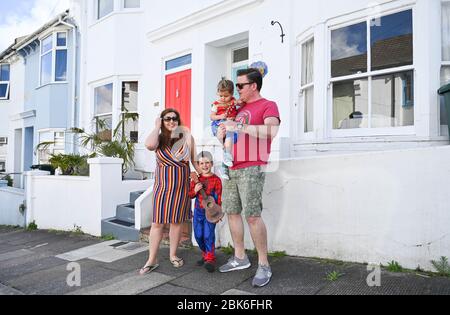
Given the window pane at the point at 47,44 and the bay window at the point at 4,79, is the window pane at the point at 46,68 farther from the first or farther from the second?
the bay window at the point at 4,79

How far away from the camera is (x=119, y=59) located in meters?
8.97

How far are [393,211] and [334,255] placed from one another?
0.81 meters

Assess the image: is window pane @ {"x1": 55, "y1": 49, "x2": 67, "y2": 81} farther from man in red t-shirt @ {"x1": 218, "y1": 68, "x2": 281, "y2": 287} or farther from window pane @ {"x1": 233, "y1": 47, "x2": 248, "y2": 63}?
man in red t-shirt @ {"x1": 218, "y1": 68, "x2": 281, "y2": 287}

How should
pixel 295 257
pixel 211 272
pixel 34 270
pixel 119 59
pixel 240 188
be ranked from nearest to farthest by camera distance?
pixel 240 188, pixel 211 272, pixel 295 257, pixel 34 270, pixel 119 59

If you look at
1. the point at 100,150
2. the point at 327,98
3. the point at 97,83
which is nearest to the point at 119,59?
the point at 97,83

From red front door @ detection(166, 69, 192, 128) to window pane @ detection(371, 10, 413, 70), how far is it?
13.5 feet

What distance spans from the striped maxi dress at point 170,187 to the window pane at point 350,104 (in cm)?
251

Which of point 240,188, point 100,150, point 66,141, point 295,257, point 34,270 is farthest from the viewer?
point 66,141

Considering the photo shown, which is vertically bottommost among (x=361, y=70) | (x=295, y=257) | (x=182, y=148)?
(x=295, y=257)

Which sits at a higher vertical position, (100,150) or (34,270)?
(100,150)

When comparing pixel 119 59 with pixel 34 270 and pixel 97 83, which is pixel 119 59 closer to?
pixel 97 83

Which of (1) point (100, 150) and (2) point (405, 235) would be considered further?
(1) point (100, 150)

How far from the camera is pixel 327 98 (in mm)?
5094

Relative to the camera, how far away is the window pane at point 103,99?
31.5 feet
